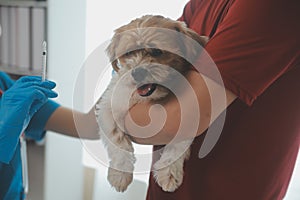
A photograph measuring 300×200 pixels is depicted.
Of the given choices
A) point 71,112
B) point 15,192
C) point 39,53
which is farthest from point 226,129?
point 39,53

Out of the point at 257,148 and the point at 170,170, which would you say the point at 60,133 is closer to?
the point at 170,170

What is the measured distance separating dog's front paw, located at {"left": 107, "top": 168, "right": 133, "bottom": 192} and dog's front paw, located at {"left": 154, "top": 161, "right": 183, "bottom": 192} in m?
0.07

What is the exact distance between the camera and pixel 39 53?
117cm

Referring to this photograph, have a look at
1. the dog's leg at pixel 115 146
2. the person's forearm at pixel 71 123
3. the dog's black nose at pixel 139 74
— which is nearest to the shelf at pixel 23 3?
the person's forearm at pixel 71 123

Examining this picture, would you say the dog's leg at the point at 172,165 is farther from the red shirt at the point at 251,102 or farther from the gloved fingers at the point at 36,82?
the gloved fingers at the point at 36,82

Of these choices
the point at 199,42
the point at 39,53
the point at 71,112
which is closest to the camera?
the point at 199,42

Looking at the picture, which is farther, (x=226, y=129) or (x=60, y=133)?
(x=60, y=133)

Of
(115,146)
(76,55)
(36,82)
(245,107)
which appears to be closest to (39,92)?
(36,82)

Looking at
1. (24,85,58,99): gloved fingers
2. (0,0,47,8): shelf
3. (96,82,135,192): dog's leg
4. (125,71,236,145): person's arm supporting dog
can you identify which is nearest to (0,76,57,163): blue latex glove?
(24,85,58,99): gloved fingers

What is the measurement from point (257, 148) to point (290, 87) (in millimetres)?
125

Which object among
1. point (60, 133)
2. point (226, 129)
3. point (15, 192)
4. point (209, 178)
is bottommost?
point (15, 192)

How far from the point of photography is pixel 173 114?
0.58 meters

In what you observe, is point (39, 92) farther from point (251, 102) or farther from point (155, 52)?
point (251, 102)

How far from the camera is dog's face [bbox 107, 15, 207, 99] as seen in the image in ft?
1.89
